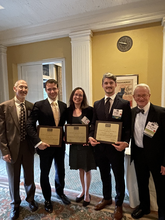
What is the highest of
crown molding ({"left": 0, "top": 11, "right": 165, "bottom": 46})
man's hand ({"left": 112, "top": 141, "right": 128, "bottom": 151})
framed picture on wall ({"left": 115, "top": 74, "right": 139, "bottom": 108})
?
crown molding ({"left": 0, "top": 11, "right": 165, "bottom": 46})

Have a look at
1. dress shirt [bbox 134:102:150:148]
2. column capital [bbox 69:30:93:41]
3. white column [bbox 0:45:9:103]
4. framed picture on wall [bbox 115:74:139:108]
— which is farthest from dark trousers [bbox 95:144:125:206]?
white column [bbox 0:45:9:103]

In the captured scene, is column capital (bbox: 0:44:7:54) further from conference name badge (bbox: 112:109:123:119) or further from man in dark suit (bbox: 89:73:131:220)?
conference name badge (bbox: 112:109:123:119)

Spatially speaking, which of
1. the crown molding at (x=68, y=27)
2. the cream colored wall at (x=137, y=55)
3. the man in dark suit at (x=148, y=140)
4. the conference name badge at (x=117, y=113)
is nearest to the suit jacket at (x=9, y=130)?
the conference name badge at (x=117, y=113)

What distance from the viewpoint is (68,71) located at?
3.63 m

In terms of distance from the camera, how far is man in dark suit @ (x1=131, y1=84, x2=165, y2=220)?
1486mm

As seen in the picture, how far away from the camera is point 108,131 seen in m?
1.61

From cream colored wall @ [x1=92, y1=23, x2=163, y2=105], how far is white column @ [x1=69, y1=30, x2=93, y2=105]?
172 mm

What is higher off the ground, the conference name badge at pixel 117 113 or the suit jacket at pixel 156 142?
the conference name badge at pixel 117 113

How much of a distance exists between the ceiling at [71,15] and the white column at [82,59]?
16 centimetres

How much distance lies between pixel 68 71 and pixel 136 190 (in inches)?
112

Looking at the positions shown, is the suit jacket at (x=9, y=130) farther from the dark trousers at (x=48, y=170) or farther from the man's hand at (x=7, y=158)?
the dark trousers at (x=48, y=170)

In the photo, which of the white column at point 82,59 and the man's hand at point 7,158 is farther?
the white column at point 82,59

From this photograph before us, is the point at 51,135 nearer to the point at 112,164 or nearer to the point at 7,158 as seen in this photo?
the point at 7,158

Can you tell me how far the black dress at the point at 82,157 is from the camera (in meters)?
1.84
